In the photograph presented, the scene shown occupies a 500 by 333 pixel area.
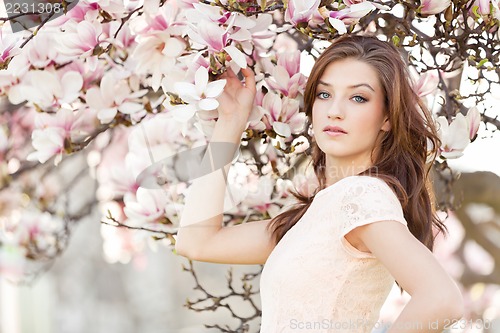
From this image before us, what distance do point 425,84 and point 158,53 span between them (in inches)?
22.8

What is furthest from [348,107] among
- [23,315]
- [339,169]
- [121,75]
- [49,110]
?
[23,315]

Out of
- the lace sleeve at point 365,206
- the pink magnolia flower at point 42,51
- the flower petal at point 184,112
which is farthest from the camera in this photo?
the pink magnolia flower at point 42,51

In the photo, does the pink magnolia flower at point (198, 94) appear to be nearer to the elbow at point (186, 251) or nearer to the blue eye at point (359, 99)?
the blue eye at point (359, 99)

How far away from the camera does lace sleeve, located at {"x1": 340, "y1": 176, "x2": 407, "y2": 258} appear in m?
1.64

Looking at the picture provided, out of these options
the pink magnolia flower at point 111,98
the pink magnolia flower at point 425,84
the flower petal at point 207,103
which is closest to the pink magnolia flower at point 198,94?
the flower petal at point 207,103

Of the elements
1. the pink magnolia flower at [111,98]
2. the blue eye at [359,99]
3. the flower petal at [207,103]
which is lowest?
the pink magnolia flower at [111,98]

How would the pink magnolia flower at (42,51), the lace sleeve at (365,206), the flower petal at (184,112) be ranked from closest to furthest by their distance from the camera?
the lace sleeve at (365,206), the flower petal at (184,112), the pink magnolia flower at (42,51)

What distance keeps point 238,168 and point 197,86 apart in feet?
2.13

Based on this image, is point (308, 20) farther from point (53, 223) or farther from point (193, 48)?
point (53, 223)

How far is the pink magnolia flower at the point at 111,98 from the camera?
2.10 metres

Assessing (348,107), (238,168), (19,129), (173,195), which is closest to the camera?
(348,107)

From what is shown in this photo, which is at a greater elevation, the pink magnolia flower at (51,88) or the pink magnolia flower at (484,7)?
the pink magnolia flower at (484,7)

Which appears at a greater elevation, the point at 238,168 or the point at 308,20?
the point at 308,20

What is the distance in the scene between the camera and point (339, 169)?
190cm
